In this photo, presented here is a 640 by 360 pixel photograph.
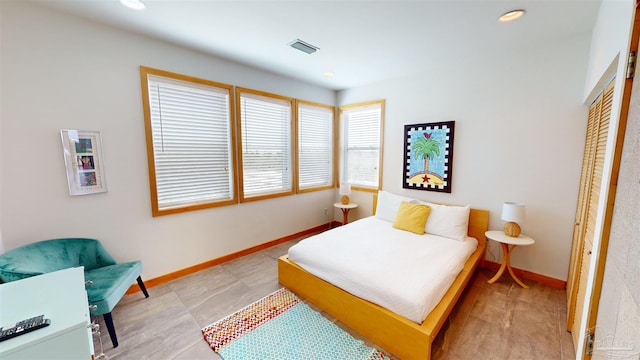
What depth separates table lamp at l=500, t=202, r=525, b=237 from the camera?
2.46 m

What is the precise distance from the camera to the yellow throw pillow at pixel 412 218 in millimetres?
2954

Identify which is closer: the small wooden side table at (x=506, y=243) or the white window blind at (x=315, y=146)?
the small wooden side table at (x=506, y=243)

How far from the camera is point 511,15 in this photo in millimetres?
1972

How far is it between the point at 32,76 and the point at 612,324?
3.80 m

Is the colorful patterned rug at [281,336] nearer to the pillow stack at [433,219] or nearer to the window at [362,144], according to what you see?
the pillow stack at [433,219]

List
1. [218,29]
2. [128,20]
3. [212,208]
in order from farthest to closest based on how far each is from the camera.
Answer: [212,208] → [218,29] → [128,20]

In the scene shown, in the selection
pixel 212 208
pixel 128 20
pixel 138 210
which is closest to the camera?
pixel 128 20

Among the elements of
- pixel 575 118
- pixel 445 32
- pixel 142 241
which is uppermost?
pixel 445 32

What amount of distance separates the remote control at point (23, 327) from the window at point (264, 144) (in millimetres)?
2289

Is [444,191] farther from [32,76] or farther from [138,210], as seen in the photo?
[32,76]

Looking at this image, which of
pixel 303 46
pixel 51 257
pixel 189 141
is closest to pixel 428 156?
pixel 303 46

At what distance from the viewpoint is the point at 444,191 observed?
3.29m

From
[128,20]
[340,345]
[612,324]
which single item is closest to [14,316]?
[340,345]

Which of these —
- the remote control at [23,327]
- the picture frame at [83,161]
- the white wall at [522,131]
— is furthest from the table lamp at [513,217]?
the picture frame at [83,161]
